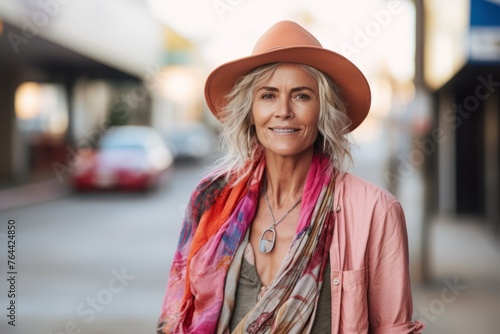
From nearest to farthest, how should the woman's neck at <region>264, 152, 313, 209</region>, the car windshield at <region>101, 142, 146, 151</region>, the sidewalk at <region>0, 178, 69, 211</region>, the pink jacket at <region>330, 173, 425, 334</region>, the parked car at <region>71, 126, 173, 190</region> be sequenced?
the pink jacket at <region>330, 173, 425, 334</region> → the woman's neck at <region>264, 152, 313, 209</region> → the sidewalk at <region>0, 178, 69, 211</region> → the parked car at <region>71, 126, 173, 190</region> → the car windshield at <region>101, 142, 146, 151</region>

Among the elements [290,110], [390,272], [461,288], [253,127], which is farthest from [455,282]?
[290,110]

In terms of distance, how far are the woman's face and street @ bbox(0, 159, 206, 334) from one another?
0.41 meters

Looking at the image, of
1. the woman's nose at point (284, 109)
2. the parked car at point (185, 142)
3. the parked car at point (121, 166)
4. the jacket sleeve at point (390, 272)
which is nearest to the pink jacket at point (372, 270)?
the jacket sleeve at point (390, 272)

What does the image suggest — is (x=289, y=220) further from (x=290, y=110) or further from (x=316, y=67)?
(x=316, y=67)

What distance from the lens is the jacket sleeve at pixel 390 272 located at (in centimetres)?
232

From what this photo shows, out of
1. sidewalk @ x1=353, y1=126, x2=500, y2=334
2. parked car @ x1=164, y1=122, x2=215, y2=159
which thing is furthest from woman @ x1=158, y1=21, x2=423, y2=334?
parked car @ x1=164, y1=122, x2=215, y2=159

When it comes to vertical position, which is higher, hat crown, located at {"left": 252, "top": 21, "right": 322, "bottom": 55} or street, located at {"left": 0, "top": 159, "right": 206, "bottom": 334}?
hat crown, located at {"left": 252, "top": 21, "right": 322, "bottom": 55}

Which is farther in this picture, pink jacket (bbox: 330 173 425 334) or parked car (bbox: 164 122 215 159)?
parked car (bbox: 164 122 215 159)

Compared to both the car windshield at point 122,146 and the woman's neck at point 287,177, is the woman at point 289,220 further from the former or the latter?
the car windshield at point 122,146

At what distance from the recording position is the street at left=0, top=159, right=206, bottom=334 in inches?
265

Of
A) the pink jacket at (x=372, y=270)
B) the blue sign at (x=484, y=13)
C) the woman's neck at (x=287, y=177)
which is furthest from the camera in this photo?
the blue sign at (x=484, y=13)

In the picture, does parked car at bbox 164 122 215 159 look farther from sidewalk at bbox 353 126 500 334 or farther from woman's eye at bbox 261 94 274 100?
woman's eye at bbox 261 94 274 100

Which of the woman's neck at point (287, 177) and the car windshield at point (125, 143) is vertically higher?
the car windshield at point (125, 143)

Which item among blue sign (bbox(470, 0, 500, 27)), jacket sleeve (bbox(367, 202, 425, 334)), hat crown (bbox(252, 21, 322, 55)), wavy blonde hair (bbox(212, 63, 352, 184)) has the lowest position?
jacket sleeve (bbox(367, 202, 425, 334))
